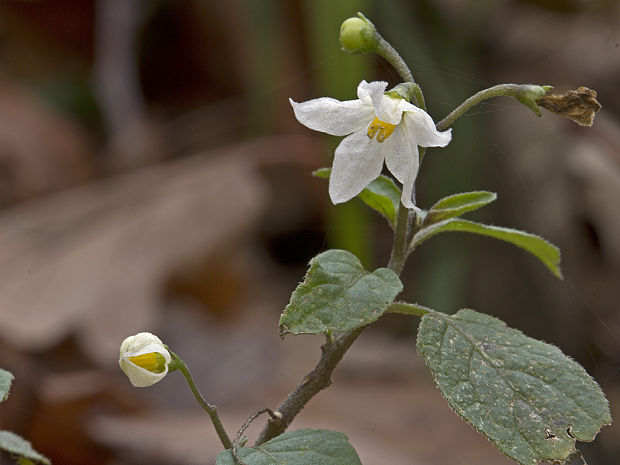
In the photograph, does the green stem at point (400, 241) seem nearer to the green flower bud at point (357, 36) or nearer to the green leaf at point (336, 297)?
the green leaf at point (336, 297)

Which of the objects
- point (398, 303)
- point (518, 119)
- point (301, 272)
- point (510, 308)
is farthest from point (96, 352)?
point (518, 119)

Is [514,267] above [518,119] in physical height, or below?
below

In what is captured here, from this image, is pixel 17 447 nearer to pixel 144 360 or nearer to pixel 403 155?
pixel 144 360

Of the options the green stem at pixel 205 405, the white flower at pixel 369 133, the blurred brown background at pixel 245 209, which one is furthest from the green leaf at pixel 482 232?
the blurred brown background at pixel 245 209

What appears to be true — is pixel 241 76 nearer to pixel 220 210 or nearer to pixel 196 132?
pixel 196 132

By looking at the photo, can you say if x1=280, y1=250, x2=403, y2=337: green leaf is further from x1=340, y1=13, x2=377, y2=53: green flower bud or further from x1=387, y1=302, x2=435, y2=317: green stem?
x1=340, y1=13, x2=377, y2=53: green flower bud

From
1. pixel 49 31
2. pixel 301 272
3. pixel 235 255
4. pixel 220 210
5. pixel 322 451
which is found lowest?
pixel 301 272

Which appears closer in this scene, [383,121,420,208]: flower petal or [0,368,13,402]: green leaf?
[0,368,13,402]: green leaf

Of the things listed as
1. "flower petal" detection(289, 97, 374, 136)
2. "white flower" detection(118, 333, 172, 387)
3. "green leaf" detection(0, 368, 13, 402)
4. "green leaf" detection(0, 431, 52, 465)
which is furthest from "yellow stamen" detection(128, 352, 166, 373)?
"flower petal" detection(289, 97, 374, 136)
